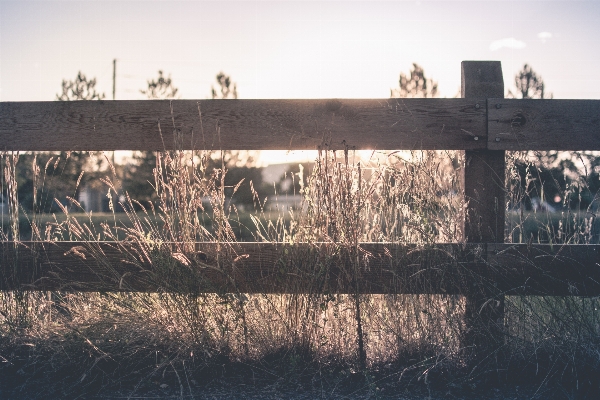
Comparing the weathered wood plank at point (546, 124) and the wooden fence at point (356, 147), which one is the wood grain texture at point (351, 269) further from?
the weathered wood plank at point (546, 124)

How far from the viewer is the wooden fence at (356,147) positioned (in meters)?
2.87

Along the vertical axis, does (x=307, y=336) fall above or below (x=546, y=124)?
below

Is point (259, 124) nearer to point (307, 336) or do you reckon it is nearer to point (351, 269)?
point (351, 269)

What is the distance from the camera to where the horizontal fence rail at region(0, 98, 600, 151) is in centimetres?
303

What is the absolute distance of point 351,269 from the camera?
113 inches

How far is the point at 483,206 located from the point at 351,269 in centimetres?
83

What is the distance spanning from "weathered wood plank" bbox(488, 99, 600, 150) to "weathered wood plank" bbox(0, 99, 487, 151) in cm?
11

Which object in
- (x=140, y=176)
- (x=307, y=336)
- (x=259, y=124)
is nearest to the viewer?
(x=307, y=336)

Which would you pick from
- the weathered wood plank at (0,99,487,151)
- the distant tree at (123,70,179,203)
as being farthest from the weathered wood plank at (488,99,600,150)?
the distant tree at (123,70,179,203)

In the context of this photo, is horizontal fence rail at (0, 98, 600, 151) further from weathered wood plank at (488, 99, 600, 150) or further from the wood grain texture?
the wood grain texture

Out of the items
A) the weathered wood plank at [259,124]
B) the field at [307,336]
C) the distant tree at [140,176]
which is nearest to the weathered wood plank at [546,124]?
the weathered wood plank at [259,124]

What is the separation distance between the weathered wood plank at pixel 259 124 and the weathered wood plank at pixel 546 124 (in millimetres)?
107

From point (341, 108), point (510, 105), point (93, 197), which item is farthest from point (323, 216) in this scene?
point (93, 197)

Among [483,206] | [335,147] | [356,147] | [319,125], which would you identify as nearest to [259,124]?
[319,125]
